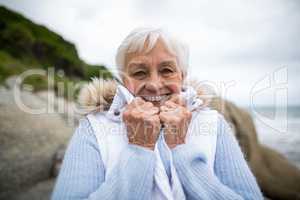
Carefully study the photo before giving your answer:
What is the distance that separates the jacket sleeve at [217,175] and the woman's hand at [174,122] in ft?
0.18

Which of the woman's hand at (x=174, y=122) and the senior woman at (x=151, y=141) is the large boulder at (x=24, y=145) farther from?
the woman's hand at (x=174, y=122)

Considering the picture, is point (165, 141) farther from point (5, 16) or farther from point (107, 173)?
point (5, 16)

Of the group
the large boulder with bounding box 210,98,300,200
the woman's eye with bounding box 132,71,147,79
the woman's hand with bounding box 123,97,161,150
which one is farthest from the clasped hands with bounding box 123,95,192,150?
the large boulder with bounding box 210,98,300,200

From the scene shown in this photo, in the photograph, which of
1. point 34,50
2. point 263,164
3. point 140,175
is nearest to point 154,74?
point 140,175

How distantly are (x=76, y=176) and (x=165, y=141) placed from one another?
0.60 m

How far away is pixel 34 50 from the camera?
31.0 feet

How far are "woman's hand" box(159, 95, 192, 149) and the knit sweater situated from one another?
0.06 m

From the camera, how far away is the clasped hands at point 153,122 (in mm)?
1785

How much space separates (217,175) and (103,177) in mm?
761

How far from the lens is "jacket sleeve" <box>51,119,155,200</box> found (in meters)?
1.68

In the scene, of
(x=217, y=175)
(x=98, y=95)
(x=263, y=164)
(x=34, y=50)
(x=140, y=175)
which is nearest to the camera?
(x=140, y=175)

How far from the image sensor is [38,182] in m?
4.46

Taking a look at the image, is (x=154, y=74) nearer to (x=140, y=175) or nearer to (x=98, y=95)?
(x=98, y=95)

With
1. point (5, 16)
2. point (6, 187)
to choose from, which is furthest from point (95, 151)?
point (5, 16)
